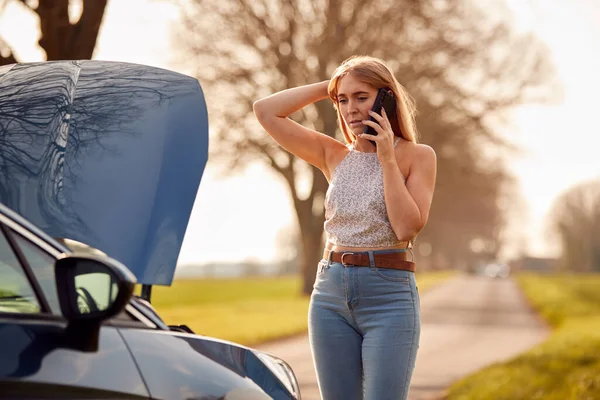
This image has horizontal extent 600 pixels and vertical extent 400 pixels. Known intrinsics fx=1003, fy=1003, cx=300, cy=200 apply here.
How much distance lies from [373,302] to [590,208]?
110 m

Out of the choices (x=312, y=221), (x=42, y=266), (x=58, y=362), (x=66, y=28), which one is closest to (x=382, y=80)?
(x=42, y=266)

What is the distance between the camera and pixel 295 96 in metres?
4.27

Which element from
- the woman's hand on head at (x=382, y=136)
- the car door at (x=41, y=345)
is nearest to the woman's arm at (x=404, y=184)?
the woman's hand on head at (x=382, y=136)

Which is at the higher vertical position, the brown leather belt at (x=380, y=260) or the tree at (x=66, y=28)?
the tree at (x=66, y=28)

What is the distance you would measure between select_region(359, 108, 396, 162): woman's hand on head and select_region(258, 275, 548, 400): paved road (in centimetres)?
727

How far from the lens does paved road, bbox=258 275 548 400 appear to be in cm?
1263

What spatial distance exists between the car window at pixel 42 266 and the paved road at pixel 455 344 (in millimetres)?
8240

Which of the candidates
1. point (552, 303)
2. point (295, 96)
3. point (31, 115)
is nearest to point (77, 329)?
point (31, 115)

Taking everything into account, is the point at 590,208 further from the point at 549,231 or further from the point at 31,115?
the point at 31,115

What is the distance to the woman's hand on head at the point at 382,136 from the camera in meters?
3.74

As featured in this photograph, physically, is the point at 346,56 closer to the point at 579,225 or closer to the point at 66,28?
the point at 66,28

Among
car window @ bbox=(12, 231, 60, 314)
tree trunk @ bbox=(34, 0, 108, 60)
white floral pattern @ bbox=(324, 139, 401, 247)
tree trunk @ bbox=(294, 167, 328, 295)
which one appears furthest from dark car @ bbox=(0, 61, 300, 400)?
tree trunk @ bbox=(294, 167, 328, 295)

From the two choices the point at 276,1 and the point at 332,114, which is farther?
the point at 332,114

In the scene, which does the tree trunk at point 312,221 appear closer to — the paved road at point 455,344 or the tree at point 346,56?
the tree at point 346,56
